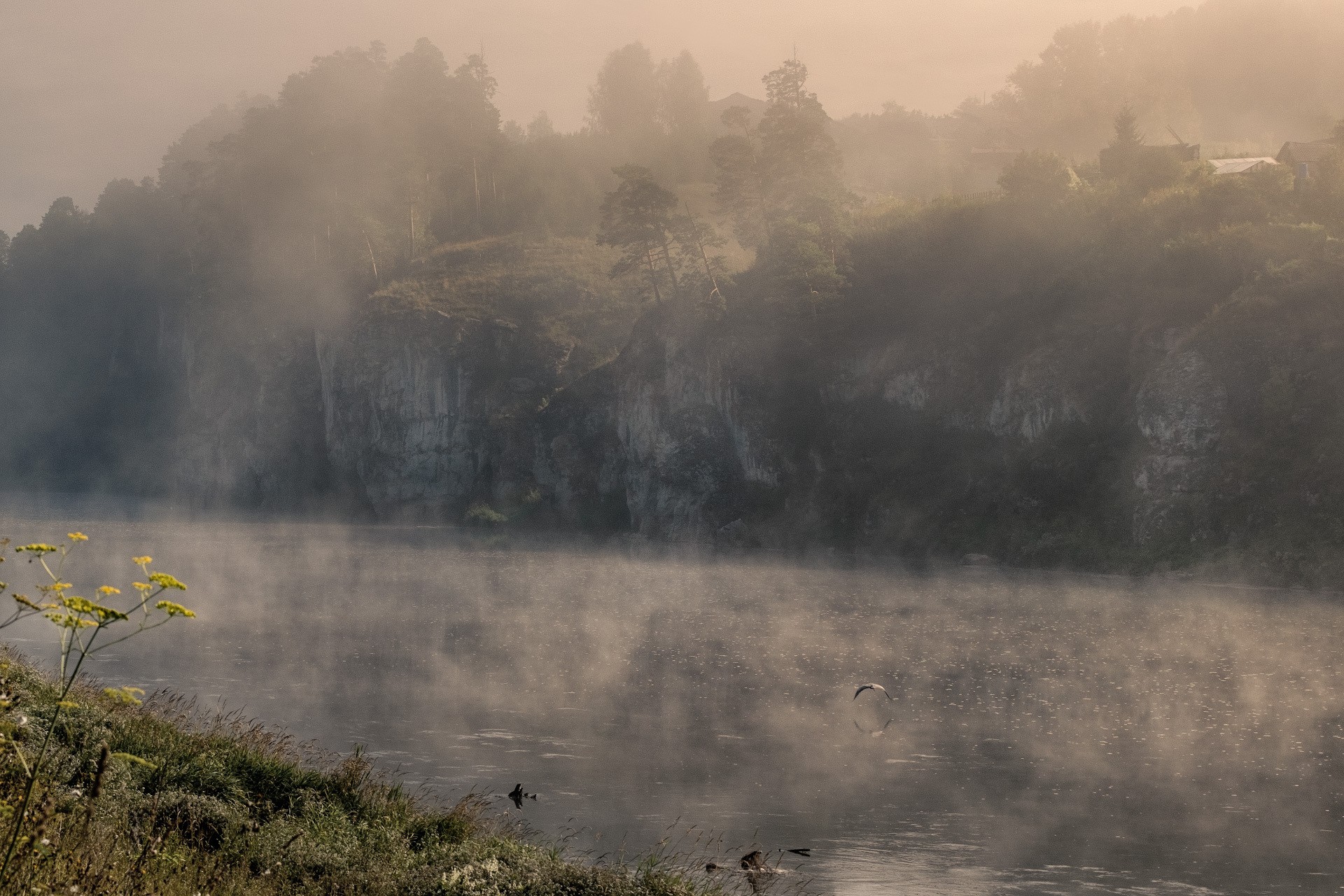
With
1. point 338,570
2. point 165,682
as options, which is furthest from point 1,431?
point 165,682

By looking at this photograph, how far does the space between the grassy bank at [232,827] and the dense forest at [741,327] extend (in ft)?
177

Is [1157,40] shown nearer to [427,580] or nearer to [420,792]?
[427,580]

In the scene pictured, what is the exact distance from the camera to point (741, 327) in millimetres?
99875

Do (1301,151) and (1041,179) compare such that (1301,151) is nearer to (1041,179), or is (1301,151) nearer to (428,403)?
(1041,179)

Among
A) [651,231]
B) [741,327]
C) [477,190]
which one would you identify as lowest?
[741,327]

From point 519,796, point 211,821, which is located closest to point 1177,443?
point 519,796

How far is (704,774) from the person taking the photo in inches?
965

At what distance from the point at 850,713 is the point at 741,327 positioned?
7145cm

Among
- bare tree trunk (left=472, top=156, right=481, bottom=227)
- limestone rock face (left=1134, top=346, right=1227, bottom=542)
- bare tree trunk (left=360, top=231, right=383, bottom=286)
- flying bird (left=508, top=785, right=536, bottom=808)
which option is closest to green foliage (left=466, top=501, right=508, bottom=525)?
bare tree trunk (left=360, top=231, right=383, bottom=286)

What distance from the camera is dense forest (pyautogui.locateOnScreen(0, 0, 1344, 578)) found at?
71562 mm

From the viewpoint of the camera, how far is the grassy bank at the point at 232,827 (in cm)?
988

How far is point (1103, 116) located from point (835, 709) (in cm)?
17032

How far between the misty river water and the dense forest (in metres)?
17.9

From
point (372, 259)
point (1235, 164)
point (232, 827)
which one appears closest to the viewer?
point (232, 827)
